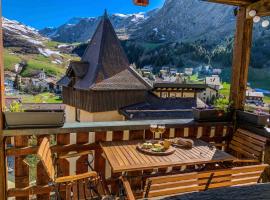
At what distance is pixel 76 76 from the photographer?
2277 cm

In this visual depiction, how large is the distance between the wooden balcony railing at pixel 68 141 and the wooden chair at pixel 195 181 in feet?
2.59

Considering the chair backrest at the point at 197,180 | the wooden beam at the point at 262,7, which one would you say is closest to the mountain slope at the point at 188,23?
the wooden beam at the point at 262,7

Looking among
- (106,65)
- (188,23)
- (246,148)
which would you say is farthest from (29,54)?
(246,148)

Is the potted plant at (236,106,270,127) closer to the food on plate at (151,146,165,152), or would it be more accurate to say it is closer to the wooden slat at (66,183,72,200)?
the food on plate at (151,146,165,152)

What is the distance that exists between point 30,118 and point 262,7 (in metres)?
3.29

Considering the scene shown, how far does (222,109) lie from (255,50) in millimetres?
77235

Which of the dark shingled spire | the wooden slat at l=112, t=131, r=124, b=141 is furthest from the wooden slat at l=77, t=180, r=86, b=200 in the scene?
the dark shingled spire

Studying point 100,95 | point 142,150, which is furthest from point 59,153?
point 100,95

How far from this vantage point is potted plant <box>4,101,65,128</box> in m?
2.81

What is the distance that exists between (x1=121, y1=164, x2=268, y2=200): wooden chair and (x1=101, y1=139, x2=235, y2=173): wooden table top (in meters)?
0.19

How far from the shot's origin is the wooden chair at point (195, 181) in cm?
204

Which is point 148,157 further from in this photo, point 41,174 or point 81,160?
point 41,174

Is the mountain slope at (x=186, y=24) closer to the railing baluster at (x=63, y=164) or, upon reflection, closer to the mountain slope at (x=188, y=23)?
the mountain slope at (x=188, y=23)

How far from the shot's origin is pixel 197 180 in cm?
221
